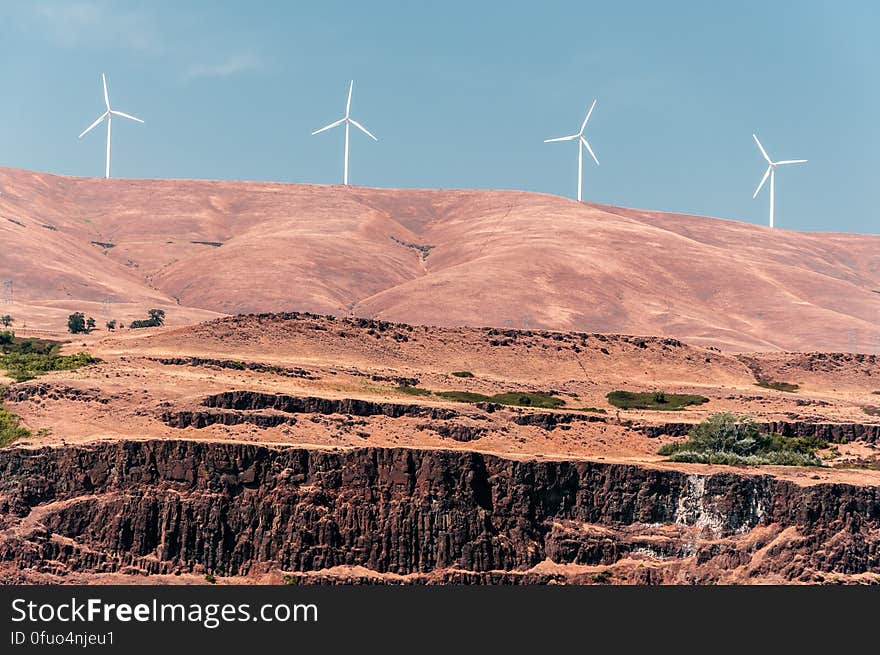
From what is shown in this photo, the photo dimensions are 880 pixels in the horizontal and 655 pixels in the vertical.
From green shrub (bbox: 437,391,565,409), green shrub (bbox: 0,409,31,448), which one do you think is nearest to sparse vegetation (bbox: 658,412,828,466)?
green shrub (bbox: 437,391,565,409)

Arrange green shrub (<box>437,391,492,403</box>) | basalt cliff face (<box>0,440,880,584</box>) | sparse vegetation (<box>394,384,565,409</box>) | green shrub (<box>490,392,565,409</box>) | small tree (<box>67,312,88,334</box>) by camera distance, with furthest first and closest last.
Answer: small tree (<box>67,312,88,334</box>), green shrub (<box>490,392,565,409</box>), sparse vegetation (<box>394,384,565,409</box>), green shrub (<box>437,391,492,403</box>), basalt cliff face (<box>0,440,880,584</box>)

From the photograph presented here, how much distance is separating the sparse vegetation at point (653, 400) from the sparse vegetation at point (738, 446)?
1209 centimetres

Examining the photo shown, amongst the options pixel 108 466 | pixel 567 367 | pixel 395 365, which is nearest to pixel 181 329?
pixel 395 365

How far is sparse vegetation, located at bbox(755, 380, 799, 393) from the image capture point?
16412 centimetres

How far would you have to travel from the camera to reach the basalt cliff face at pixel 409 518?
108m

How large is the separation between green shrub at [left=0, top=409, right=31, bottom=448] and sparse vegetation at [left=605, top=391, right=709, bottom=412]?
46.8 m

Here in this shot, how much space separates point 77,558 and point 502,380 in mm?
52509

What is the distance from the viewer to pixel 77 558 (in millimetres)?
107125

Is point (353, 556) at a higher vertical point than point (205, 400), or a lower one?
lower

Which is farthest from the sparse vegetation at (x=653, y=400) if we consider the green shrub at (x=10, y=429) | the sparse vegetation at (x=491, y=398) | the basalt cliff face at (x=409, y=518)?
the green shrub at (x=10, y=429)

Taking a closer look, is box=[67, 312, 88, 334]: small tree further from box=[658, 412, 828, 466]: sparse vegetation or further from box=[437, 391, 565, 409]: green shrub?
box=[658, 412, 828, 466]: sparse vegetation

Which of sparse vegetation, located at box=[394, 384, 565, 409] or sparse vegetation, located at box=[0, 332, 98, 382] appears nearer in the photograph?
sparse vegetation, located at box=[0, 332, 98, 382]

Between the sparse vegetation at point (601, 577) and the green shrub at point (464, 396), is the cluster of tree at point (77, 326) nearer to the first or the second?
the green shrub at point (464, 396)

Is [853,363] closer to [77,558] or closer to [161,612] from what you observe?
[77,558]
